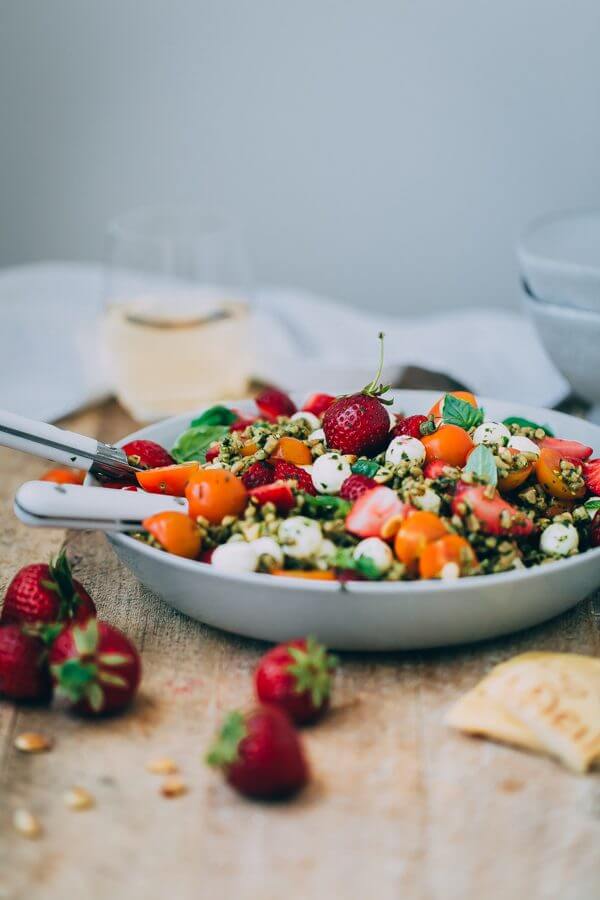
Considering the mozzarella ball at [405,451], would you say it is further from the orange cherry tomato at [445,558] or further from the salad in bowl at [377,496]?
the orange cherry tomato at [445,558]

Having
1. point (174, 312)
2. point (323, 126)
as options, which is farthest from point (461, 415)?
point (323, 126)

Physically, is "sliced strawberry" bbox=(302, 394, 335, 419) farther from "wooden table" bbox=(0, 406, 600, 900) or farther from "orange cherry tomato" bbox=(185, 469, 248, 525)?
"wooden table" bbox=(0, 406, 600, 900)

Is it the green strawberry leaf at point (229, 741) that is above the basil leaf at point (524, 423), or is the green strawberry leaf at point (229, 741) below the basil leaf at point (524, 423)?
above

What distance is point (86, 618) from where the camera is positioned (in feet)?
4.23

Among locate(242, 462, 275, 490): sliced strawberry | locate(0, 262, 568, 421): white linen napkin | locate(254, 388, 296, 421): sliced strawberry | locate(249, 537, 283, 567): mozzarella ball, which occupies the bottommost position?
locate(0, 262, 568, 421): white linen napkin

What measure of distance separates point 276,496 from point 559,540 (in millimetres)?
352

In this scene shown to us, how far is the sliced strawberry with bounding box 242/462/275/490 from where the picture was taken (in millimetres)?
1393

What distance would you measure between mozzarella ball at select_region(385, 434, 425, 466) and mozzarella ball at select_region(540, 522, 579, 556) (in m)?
0.19

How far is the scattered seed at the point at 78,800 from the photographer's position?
3.39 feet

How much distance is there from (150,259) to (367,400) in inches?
38.0

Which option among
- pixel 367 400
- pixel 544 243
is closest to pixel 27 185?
pixel 544 243

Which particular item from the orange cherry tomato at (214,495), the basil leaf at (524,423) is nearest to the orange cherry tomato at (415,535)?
the orange cherry tomato at (214,495)

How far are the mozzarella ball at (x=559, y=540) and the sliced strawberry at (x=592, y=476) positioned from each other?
123 mm

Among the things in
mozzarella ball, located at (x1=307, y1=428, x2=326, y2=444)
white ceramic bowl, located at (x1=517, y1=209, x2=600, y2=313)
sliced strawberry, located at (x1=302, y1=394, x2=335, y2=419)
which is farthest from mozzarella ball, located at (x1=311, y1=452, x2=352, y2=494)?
white ceramic bowl, located at (x1=517, y1=209, x2=600, y2=313)
